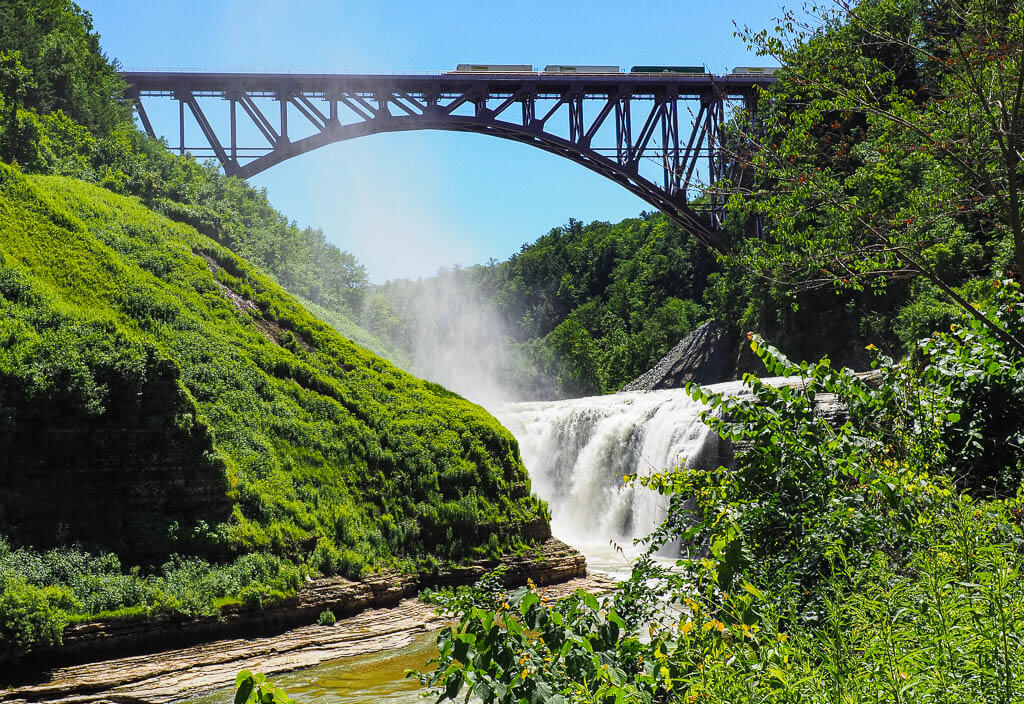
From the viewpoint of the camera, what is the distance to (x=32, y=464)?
9.48m

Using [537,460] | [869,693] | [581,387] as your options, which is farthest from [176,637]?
[581,387]

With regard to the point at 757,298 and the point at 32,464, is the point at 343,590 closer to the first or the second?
the point at 32,464

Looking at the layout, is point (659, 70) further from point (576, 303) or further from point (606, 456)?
point (576, 303)

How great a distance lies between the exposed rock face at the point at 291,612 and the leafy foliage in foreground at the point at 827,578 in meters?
6.81

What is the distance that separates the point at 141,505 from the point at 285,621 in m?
2.27

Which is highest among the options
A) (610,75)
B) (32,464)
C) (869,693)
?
(610,75)

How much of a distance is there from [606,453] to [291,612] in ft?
37.6

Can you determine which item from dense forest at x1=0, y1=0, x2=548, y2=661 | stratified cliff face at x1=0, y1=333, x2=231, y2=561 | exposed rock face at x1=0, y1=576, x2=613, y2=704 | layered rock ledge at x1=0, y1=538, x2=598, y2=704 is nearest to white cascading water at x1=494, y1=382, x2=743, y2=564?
dense forest at x1=0, y1=0, x2=548, y2=661

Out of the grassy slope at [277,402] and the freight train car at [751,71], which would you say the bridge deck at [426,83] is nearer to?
the freight train car at [751,71]

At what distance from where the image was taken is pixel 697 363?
117 feet

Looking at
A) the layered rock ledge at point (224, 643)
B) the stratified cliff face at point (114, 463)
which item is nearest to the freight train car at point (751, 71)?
the layered rock ledge at point (224, 643)

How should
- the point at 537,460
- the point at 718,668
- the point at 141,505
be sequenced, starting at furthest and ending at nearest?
the point at 537,460
the point at 141,505
the point at 718,668

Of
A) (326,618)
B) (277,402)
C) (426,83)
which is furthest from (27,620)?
(426,83)

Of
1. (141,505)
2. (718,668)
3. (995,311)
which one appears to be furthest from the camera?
(141,505)
